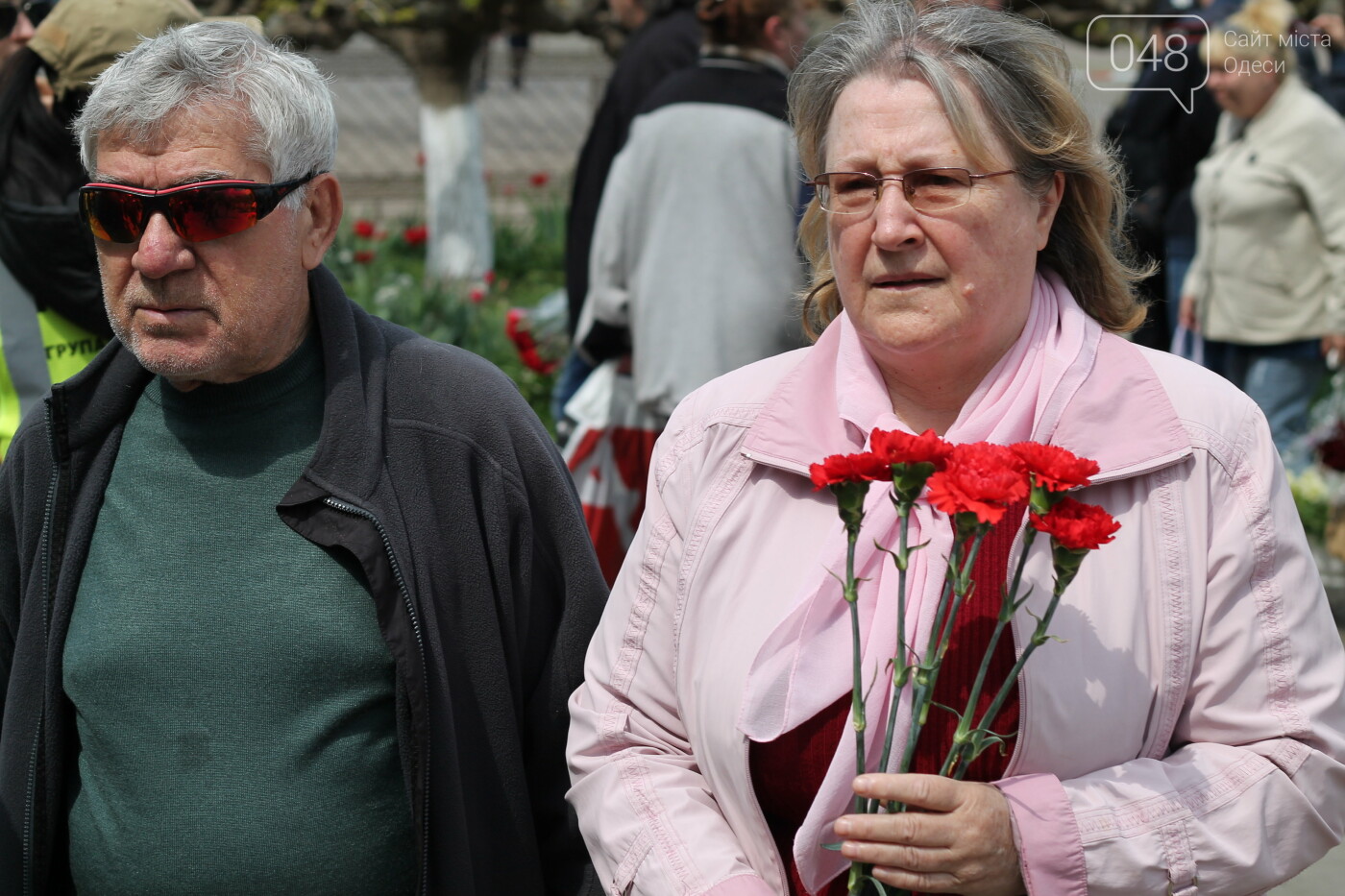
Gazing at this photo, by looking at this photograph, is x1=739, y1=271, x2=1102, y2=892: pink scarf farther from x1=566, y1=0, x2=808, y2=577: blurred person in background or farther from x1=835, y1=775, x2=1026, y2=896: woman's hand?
x1=566, y1=0, x2=808, y2=577: blurred person in background

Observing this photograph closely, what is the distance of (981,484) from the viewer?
1.63 metres

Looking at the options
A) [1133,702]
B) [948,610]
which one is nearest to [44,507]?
[948,610]

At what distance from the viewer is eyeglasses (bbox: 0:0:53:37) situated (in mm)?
3863

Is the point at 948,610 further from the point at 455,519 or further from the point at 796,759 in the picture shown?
the point at 455,519

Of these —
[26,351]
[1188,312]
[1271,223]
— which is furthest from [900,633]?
[1188,312]

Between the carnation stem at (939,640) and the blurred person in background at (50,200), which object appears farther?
the blurred person in background at (50,200)

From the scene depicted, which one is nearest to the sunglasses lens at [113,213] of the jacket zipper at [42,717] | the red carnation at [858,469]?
the jacket zipper at [42,717]

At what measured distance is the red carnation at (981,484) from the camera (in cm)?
162

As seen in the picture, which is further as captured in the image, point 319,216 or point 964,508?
point 319,216

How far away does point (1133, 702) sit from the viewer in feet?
6.20

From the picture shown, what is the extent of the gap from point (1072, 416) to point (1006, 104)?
42 cm

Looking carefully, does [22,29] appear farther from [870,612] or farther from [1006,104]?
[870,612]

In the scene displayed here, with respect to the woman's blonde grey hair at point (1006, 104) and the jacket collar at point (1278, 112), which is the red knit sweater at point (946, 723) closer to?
the woman's blonde grey hair at point (1006, 104)

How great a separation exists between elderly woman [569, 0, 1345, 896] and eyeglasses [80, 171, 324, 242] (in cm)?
70
